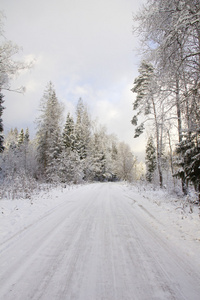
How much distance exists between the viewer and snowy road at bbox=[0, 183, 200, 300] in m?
1.79

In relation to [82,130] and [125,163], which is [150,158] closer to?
[125,163]

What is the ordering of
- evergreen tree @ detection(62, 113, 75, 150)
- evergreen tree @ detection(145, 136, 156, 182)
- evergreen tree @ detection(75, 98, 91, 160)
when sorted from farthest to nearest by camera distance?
evergreen tree @ detection(75, 98, 91, 160), evergreen tree @ detection(145, 136, 156, 182), evergreen tree @ detection(62, 113, 75, 150)

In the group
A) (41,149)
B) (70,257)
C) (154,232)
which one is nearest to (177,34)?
(154,232)

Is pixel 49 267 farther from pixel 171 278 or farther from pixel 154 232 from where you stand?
pixel 154 232

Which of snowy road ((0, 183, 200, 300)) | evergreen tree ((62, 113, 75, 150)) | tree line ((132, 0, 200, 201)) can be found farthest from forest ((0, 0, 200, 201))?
evergreen tree ((62, 113, 75, 150))

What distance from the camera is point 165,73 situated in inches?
190

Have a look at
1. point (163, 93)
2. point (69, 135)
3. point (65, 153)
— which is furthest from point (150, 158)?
point (163, 93)

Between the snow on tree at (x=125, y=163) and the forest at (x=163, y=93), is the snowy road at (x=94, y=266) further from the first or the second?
the snow on tree at (x=125, y=163)

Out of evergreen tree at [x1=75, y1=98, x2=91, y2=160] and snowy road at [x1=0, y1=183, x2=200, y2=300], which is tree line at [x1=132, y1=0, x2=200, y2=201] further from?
evergreen tree at [x1=75, y1=98, x2=91, y2=160]

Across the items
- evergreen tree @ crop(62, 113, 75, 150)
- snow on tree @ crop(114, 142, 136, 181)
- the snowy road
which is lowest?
the snowy road

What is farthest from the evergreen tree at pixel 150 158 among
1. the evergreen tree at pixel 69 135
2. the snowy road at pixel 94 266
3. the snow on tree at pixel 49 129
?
the snowy road at pixel 94 266

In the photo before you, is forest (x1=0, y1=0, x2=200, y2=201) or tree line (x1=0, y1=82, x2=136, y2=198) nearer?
forest (x1=0, y1=0, x2=200, y2=201)

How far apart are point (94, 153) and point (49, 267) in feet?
109

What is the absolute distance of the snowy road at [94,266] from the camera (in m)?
1.79
